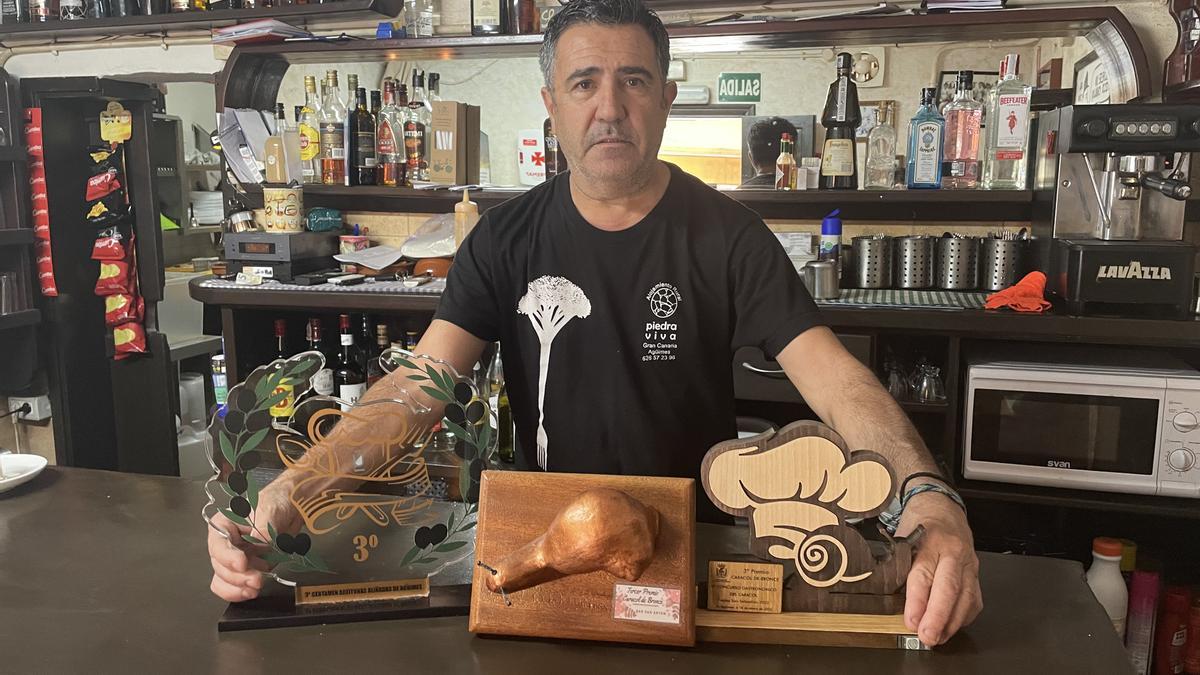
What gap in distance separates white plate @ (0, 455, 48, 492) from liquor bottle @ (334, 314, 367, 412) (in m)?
1.18

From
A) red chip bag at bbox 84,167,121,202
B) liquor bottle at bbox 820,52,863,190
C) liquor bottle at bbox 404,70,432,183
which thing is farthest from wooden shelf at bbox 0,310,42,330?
liquor bottle at bbox 820,52,863,190

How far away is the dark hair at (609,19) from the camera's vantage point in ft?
5.18

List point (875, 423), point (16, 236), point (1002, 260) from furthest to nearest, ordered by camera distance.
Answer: point (16, 236) < point (1002, 260) < point (875, 423)

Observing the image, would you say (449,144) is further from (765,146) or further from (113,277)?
(113,277)

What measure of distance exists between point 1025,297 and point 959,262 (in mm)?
358

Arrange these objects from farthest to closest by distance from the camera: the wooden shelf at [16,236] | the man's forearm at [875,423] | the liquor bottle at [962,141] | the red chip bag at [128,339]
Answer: the red chip bag at [128,339] → the wooden shelf at [16,236] → the liquor bottle at [962,141] → the man's forearm at [875,423]

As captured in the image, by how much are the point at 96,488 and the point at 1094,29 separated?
2.63 m

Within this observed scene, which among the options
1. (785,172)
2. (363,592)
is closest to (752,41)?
(785,172)

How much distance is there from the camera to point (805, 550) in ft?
3.31

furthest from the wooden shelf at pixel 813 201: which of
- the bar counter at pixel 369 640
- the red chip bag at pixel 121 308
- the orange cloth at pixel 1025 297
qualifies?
the bar counter at pixel 369 640

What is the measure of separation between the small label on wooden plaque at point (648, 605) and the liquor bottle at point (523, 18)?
2.15 metres

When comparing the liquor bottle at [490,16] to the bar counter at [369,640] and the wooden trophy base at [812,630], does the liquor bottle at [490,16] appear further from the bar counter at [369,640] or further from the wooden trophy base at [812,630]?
the wooden trophy base at [812,630]

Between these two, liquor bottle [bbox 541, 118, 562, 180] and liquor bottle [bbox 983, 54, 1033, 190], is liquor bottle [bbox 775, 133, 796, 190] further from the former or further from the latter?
liquor bottle [bbox 541, 118, 562, 180]

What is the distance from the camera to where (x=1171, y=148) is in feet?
7.09
